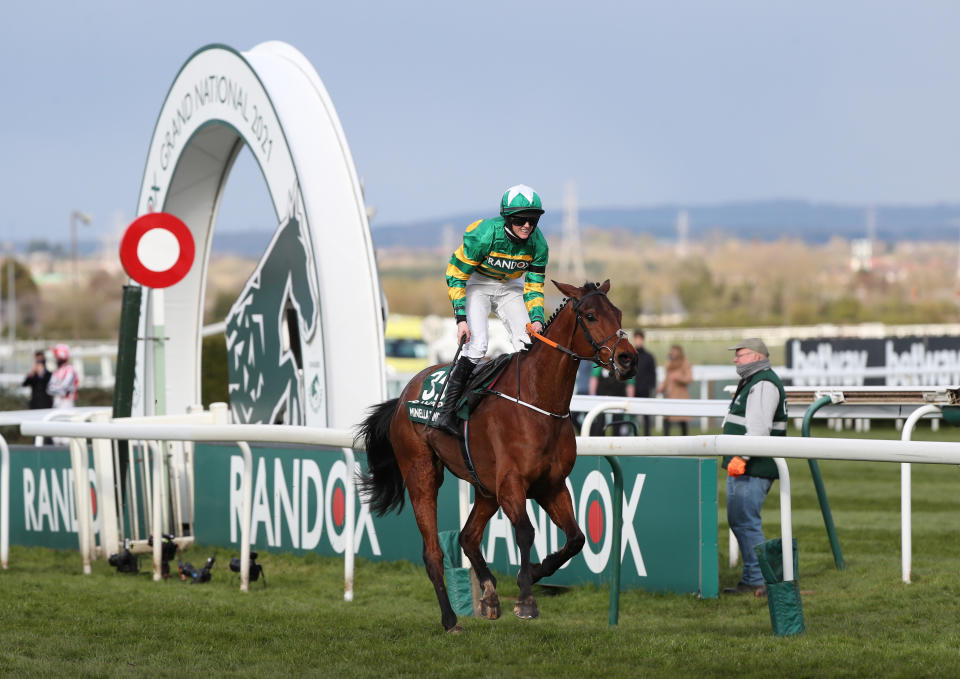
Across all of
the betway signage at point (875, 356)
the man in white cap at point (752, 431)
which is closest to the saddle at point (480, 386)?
the man in white cap at point (752, 431)

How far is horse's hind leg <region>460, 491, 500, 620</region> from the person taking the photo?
5.07m

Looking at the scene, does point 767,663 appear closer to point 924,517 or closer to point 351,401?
point 351,401

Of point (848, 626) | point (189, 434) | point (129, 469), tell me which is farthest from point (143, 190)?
point (848, 626)

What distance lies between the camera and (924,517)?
30.1 ft

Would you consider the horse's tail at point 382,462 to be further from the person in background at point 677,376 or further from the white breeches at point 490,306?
the person in background at point 677,376

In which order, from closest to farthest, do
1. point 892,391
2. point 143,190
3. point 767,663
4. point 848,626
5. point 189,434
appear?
point 767,663
point 848,626
point 892,391
point 189,434
point 143,190

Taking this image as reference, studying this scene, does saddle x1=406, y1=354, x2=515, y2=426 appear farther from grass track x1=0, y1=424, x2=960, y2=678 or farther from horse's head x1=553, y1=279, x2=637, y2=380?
grass track x1=0, y1=424, x2=960, y2=678

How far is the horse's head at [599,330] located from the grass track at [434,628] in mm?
1014

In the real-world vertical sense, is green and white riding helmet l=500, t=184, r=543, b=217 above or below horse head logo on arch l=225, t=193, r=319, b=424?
above

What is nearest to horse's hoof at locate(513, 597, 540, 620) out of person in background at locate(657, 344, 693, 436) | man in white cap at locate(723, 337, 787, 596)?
man in white cap at locate(723, 337, 787, 596)

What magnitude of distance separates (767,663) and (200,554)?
4.90m

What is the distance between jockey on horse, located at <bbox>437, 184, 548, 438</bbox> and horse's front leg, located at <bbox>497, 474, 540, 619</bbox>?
46 cm

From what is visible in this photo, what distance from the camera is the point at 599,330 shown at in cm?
471

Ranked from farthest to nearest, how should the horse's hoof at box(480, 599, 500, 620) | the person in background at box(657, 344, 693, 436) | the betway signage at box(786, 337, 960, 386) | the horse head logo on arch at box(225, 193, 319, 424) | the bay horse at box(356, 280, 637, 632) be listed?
1. the betway signage at box(786, 337, 960, 386)
2. the person in background at box(657, 344, 693, 436)
3. the horse head logo on arch at box(225, 193, 319, 424)
4. the horse's hoof at box(480, 599, 500, 620)
5. the bay horse at box(356, 280, 637, 632)
